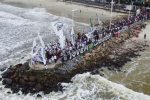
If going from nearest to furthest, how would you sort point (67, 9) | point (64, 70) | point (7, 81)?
point (7, 81) → point (64, 70) → point (67, 9)

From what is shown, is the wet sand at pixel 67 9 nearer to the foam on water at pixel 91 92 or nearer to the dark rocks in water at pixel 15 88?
the foam on water at pixel 91 92

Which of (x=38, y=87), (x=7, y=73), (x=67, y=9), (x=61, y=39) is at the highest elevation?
(x=67, y=9)

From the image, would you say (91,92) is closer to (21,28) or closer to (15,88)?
(15,88)

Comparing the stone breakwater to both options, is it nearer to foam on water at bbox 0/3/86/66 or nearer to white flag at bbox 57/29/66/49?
white flag at bbox 57/29/66/49

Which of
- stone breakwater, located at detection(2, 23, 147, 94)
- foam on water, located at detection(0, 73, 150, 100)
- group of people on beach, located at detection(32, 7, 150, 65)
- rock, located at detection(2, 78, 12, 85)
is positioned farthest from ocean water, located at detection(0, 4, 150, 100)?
group of people on beach, located at detection(32, 7, 150, 65)

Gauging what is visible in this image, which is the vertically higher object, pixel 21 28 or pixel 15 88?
pixel 21 28

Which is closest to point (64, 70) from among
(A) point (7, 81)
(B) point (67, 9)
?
(A) point (7, 81)

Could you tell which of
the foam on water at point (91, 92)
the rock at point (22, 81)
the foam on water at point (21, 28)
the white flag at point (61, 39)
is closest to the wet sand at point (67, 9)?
the foam on water at point (21, 28)
